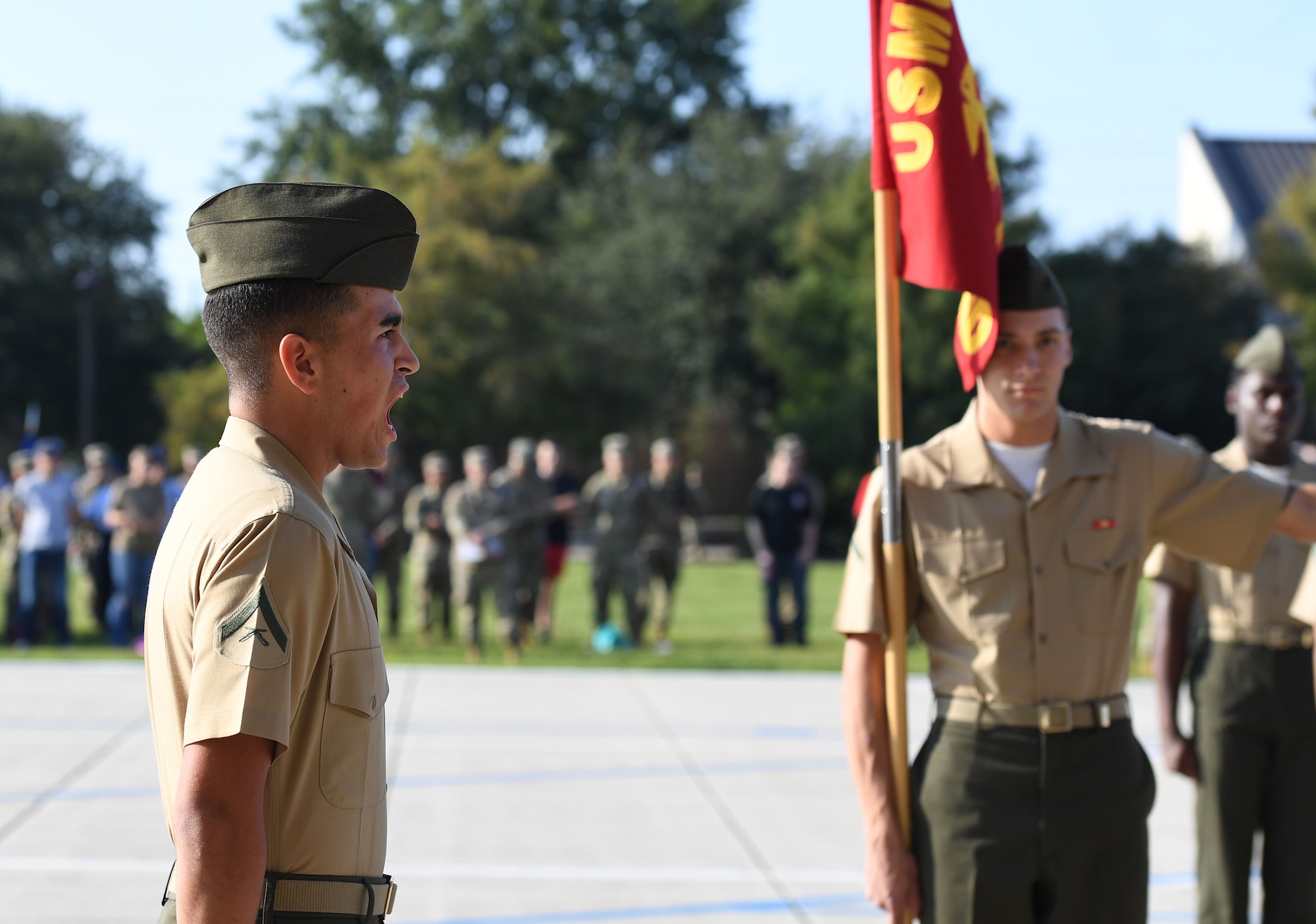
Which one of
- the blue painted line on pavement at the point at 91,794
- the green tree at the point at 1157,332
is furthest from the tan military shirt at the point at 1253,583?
the green tree at the point at 1157,332

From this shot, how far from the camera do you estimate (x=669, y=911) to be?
616cm

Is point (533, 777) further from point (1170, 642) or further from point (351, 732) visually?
point (351, 732)

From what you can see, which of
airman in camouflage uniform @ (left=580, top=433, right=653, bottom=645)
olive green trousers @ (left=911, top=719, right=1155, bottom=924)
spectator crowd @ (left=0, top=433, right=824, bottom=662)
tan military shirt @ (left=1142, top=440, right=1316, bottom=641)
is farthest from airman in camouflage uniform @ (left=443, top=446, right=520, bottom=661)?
olive green trousers @ (left=911, top=719, right=1155, bottom=924)

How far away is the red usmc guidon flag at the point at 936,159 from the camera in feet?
11.8

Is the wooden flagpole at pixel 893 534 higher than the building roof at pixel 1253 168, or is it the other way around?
the building roof at pixel 1253 168

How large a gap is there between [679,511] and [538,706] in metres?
5.67

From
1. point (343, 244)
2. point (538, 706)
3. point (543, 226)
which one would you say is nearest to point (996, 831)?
point (343, 244)

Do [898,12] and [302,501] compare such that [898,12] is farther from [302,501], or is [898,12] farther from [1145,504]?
[302,501]

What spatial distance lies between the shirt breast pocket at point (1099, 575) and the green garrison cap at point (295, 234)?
78.1 inches

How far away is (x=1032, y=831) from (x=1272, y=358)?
228 centimetres

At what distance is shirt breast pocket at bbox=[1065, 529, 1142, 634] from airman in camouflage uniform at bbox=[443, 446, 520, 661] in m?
11.1

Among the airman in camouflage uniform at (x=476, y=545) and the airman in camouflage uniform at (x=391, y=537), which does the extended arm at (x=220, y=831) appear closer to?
the airman in camouflage uniform at (x=476, y=545)

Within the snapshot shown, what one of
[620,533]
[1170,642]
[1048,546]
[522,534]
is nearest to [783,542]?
[620,533]

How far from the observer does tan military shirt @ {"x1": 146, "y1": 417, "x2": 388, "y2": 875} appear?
2.00 metres
